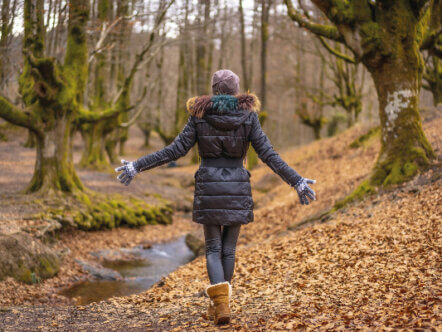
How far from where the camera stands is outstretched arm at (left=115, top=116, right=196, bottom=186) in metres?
4.27

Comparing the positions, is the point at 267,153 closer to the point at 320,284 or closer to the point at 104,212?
the point at 320,284

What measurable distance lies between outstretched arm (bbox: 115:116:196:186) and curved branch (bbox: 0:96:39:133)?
7.59m

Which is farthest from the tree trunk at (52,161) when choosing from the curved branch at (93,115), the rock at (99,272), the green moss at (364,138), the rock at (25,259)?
the green moss at (364,138)

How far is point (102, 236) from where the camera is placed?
12.0 metres

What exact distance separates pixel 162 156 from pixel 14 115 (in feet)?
26.3

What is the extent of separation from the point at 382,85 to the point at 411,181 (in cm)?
209

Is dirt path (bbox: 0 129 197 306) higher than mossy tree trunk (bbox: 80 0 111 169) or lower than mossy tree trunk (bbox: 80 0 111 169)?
lower

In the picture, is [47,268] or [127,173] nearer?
[127,173]

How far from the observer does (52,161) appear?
Answer: 11.8 m

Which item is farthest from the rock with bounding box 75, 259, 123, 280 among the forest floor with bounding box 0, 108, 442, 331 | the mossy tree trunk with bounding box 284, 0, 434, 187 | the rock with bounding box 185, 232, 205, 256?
the mossy tree trunk with bounding box 284, 0, 434, 187

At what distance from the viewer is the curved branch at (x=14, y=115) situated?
34.3ft

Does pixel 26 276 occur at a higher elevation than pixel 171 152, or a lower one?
lower

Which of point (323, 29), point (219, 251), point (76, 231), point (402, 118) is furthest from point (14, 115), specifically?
point (402, 118)

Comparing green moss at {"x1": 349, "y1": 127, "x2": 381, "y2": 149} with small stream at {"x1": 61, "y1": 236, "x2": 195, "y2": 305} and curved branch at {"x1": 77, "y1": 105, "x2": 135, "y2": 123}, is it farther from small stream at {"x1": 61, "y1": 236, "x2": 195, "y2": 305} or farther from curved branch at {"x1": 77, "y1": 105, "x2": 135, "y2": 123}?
curved branch at {"x1": 77, "y1": 105, "x2": 135, "y2": 123}
